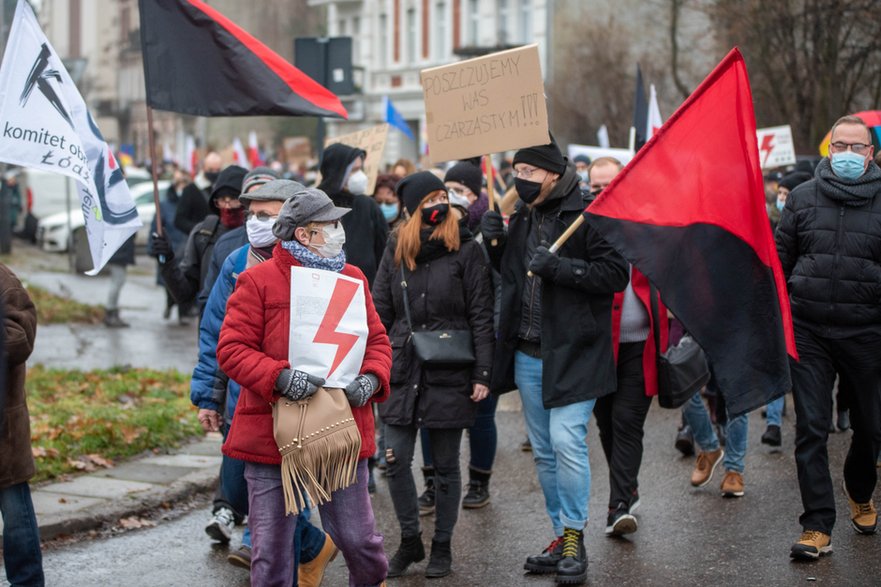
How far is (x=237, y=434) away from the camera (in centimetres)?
527

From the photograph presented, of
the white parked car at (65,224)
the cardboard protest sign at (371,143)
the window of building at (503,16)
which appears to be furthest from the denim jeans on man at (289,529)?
the window of building at (503,16)

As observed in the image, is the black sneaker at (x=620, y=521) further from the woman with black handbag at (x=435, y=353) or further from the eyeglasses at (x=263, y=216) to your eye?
the eyeglasses at (x=263, y=216)

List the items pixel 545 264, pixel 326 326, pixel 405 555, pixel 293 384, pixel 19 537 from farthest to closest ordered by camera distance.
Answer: pixel 405 555
pixel 545 264
pixel 19 537
pixel 326 326
pixel 293 384

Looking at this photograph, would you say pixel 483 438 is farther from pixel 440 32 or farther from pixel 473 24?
pixel 440 32

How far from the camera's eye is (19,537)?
5523mm

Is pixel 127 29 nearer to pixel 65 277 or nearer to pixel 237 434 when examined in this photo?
pixel 65 277

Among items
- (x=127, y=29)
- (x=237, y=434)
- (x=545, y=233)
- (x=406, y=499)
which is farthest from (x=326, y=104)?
(x=127, y=29)

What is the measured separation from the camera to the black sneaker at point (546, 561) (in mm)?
6668

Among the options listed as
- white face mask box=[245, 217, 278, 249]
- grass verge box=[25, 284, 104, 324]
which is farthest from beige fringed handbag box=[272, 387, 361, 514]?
grass verge box=[25, 284, 104, 324]

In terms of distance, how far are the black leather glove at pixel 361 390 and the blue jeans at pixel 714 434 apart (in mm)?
3465

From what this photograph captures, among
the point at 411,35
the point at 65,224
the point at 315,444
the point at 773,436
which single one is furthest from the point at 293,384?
the point at 411,35

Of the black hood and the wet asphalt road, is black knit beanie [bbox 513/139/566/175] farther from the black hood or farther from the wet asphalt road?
the wet asphalt road

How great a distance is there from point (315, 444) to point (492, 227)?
2.14 m

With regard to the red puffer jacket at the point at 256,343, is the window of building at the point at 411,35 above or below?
above
